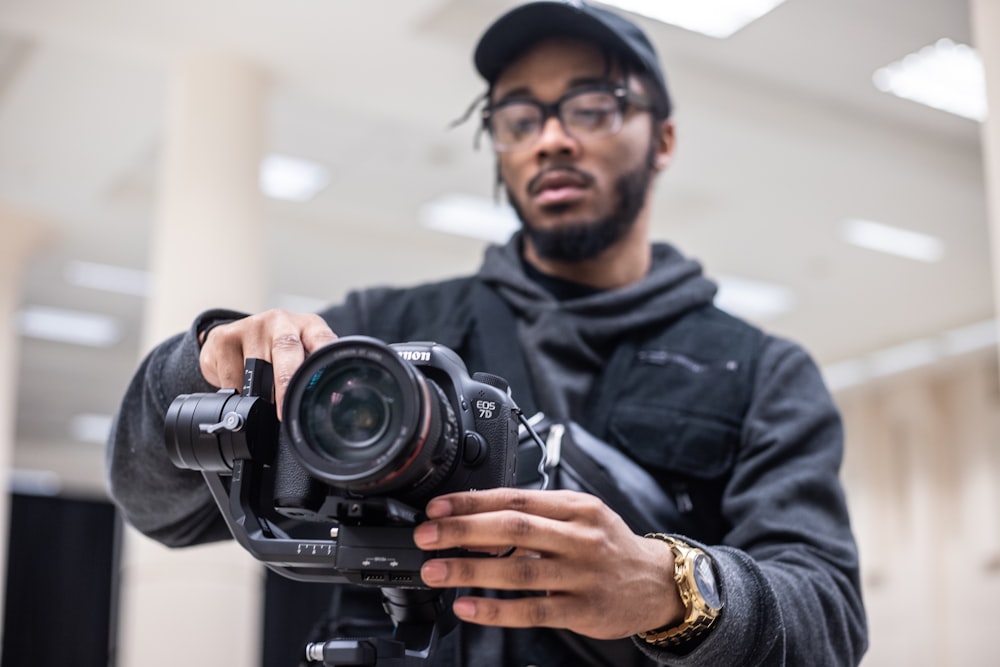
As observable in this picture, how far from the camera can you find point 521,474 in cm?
134

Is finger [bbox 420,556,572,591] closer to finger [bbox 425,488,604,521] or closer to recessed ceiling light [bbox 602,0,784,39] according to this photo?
finger [bbox 425,488,604,521]

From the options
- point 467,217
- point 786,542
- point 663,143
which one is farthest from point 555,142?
point 467,217

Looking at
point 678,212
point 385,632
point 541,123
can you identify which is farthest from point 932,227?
point 385,632

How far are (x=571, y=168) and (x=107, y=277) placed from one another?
22.0 ft

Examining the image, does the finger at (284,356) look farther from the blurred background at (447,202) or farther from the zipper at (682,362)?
the blurred background at (447,202)

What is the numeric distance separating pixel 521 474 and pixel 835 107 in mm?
4859

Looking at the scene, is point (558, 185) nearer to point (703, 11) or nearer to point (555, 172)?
point (555, 172)

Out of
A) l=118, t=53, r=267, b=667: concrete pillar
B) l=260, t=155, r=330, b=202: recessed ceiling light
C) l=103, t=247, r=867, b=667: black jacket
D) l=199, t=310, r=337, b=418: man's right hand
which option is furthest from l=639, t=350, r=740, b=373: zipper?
l=260, t=155, r=330, b=202: recessed ceiling light

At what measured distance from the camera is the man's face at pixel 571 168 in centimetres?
167

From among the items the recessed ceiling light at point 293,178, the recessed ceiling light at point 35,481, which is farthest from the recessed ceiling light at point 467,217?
the recessed ceiling light at point 35,481

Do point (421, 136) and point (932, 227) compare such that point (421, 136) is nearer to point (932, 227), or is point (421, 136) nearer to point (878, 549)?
point (932, 227)

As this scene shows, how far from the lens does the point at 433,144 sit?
20.3 ft

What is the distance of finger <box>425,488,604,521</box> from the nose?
78cm

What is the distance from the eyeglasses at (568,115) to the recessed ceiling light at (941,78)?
3.85m
